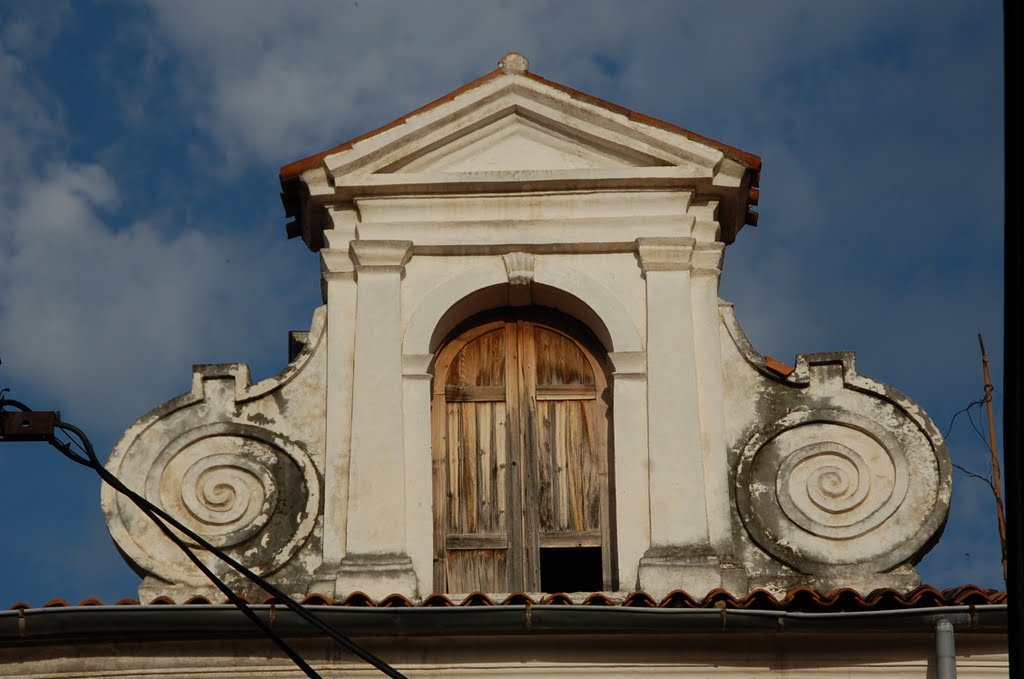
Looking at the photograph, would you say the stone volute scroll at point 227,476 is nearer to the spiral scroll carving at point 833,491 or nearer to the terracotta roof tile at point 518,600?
the terracotta roof tile at point 518,600

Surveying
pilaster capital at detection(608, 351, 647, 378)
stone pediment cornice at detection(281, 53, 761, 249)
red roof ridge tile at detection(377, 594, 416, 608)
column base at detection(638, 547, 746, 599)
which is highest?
stone pediment cornice at detection(281, 53, 761, 249)

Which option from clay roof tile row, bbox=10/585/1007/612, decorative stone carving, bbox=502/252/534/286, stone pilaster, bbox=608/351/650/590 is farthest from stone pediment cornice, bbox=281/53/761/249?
→ clay roof tile row, bbox=10/585/1007/612

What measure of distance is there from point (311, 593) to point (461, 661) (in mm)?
1434

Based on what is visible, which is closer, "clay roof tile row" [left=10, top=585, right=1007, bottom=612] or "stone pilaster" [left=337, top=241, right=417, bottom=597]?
"clay roof tile row" [left=10, top=585, right=1007, bottom=612]

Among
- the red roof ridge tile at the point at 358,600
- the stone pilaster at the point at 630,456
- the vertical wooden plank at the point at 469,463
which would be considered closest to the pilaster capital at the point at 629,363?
the stone pilaster at the point at 630,456

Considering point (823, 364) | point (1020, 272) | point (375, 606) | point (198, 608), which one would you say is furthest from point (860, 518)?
point (1020, 272)

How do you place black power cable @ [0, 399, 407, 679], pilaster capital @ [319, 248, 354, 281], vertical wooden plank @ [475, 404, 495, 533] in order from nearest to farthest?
black power cable @ [0, 399, 407, 679], vertical wooden plank @ [475, 404, 495, 533], pilaster capital @ [319, 248, 354, 281]

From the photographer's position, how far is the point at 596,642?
12.0m

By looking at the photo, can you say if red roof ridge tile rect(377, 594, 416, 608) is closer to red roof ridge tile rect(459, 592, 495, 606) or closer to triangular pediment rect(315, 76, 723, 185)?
red roof ridge tile rect(459, 592, 495, 606)

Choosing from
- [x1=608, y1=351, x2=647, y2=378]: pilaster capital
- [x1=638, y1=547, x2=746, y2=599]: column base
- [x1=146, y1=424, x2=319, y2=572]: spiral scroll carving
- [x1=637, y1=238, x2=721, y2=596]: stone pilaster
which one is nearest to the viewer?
[x1=638, y1=547, x2=746, y2=599]: column base

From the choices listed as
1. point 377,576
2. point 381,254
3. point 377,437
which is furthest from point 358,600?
point 381,254

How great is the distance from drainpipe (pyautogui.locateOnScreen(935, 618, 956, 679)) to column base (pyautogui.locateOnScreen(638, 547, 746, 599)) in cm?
168

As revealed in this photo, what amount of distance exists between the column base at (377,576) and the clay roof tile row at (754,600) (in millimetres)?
812

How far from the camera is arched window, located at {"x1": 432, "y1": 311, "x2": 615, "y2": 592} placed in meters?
13.8
